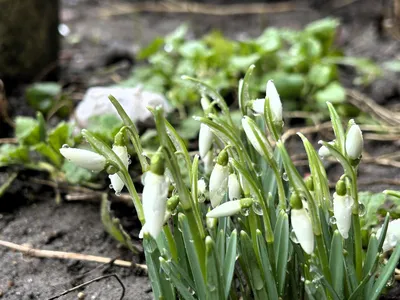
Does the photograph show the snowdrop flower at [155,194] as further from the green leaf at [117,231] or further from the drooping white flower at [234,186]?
the green leaf at [117,231]

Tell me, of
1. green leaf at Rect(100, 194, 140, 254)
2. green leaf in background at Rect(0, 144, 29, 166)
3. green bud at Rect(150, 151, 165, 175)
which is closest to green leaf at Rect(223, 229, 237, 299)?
green bud at Rect(150, 151, 165, 175)

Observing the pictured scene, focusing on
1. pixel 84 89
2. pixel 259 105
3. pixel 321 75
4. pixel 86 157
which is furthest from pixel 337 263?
pixel 84 89

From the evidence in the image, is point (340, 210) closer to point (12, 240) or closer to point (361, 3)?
point (12, 240)

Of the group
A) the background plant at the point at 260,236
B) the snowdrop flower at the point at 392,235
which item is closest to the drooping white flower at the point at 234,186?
the background plant at the point at 260,236

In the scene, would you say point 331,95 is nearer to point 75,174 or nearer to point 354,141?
point 75,174

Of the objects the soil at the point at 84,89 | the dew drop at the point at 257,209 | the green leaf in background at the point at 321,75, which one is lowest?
the soil at the point at 84,89

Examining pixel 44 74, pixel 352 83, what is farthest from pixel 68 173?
pixel 352 83
